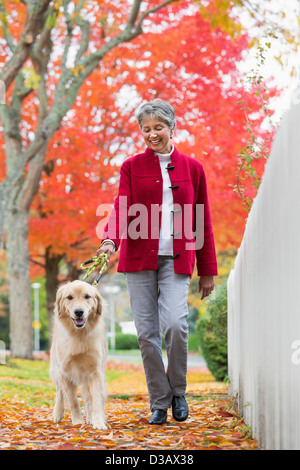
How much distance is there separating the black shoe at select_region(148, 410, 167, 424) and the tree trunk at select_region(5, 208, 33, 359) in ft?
34.6

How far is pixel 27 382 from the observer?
1059cm

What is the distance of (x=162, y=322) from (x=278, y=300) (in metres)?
1.89

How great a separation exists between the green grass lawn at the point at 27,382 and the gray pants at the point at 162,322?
133 inches

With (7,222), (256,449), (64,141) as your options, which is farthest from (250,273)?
(64,141)

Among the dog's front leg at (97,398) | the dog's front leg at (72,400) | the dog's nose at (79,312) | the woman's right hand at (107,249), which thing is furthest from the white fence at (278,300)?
the dog's front leg at (72,400)

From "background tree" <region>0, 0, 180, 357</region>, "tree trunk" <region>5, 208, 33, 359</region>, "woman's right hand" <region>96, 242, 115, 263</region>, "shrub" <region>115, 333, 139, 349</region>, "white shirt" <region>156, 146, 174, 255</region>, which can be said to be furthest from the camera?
"shrub" <region>115, 333, 139, 349</region>

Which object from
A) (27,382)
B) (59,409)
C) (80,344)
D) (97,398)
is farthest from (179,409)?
(27,382)

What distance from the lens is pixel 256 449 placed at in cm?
321

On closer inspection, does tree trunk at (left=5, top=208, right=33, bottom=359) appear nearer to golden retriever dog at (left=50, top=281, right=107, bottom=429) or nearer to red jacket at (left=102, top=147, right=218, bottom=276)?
golden retriever dog at (left=50, top=281, right=107, bottom=429)

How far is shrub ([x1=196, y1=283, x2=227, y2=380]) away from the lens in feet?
31.3

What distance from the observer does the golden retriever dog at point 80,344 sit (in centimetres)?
479

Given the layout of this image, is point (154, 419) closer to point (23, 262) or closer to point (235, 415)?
point (235, 415)

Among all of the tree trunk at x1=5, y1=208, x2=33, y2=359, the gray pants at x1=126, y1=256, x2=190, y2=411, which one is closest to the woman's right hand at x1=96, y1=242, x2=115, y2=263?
the gray pants at x1=126, y1=256, x2=190, y2=411
